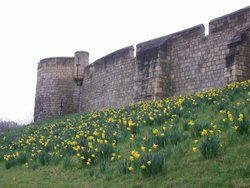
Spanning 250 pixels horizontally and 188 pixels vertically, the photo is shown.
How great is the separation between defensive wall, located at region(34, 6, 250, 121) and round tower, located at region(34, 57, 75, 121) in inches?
3.2

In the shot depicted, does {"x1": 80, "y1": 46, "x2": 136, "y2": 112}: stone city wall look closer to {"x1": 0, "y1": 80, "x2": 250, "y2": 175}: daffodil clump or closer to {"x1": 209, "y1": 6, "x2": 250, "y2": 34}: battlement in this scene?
{"x1": 209, "y1": 6, "x2": 250, "y2": 34}: battlement

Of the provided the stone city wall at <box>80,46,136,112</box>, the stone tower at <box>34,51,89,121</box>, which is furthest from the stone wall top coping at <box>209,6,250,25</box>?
the stone tower at <box>34,51,89,121</box>

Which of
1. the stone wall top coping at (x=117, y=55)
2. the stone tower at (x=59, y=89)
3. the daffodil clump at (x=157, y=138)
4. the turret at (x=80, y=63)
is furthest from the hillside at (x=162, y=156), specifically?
the stone tower at (x=59, y=89)

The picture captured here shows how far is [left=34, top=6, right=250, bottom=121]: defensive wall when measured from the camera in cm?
1159

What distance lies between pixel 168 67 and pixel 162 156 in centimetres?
1014

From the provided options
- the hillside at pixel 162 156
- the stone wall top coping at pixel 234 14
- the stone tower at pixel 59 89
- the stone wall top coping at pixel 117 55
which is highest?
the stone wall top coping at pixel 234 14

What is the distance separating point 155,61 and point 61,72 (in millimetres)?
8815

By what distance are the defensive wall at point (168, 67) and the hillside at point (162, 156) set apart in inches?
137

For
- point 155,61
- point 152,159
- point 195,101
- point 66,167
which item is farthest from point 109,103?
point 152,159

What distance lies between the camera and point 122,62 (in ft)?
56.3

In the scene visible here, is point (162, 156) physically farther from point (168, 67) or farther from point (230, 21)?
point (168, 67)

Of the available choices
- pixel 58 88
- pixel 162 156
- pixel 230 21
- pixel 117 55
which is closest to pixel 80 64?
pixel 58 88

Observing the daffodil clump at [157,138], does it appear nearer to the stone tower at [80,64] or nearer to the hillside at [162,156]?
the hillside at [162,156]

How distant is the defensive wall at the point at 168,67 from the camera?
456 inches
